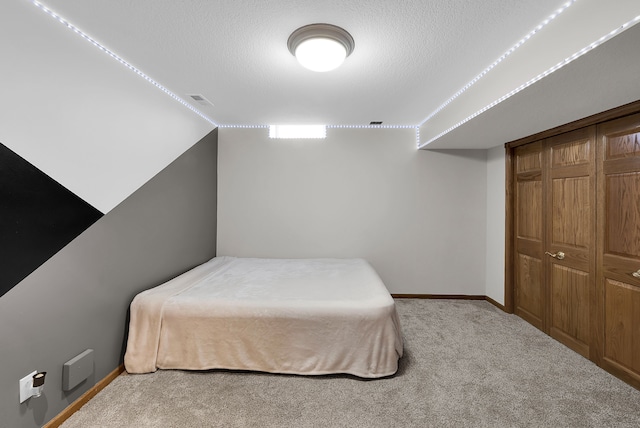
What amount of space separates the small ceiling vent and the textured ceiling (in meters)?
0.08

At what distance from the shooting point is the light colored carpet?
5.27 ft

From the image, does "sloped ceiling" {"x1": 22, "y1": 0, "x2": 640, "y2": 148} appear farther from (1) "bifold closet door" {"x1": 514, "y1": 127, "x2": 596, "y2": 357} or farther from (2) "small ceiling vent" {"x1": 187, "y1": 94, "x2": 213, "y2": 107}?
(1) "bifold closet door" {"x1": 514, "y1": 127, "x2": 596, "y2": 357}

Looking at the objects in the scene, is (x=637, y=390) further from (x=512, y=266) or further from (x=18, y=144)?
(x=18, y=144)

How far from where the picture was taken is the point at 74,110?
1.63 m

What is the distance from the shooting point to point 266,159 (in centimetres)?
370

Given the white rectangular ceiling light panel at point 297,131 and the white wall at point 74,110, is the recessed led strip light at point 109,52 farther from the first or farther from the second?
the white rectangular ceiling light panel at point 297,131

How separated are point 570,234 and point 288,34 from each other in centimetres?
293

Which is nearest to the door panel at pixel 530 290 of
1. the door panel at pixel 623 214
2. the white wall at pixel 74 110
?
the door panel at pixel 623 214

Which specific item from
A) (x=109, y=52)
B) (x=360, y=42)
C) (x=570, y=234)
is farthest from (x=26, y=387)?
(x=570, y=234)

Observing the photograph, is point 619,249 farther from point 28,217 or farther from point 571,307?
point 28,217

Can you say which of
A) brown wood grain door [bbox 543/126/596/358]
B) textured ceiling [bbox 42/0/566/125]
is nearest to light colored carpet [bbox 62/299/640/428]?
brown wood grain door [bbox 543/126/596/358]

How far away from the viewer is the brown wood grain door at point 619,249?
6.36 ft

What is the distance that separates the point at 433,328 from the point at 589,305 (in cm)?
128

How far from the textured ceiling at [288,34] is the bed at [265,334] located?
178 cm
